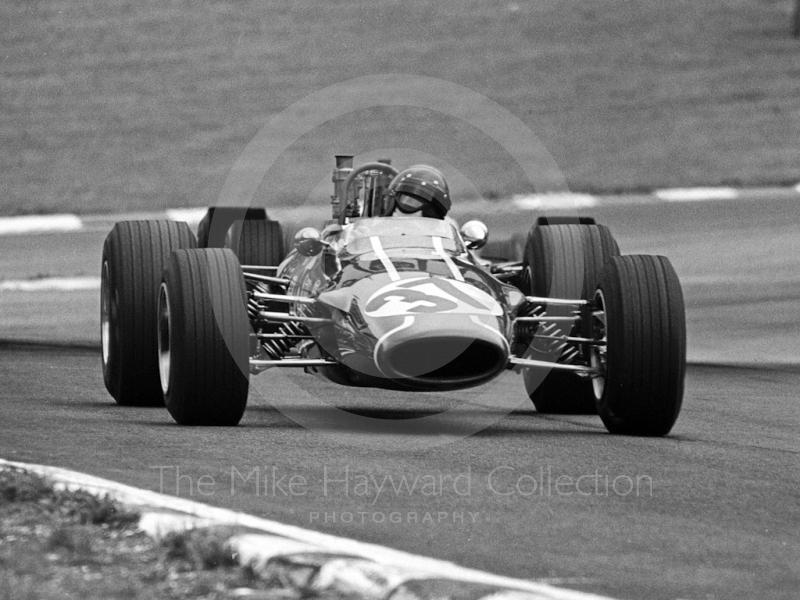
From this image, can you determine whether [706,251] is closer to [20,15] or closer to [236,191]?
[236,191]

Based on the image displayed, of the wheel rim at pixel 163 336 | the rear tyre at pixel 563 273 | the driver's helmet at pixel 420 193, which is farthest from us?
the rear tyre at pixel 563 273

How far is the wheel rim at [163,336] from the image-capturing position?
7914 millimetres

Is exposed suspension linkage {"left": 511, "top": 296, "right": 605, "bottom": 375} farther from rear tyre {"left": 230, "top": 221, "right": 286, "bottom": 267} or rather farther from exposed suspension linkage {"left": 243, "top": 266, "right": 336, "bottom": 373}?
rear tyre {"left": 230, "top": 221, "right": 286, "bottom": 267}

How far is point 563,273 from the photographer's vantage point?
8836 mm

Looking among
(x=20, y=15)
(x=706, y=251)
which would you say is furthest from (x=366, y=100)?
(x=706, y=251)

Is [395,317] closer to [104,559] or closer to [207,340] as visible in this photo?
[207,340]

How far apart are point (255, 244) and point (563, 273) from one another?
274 cm

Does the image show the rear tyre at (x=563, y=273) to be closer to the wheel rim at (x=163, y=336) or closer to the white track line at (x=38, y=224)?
the wheel rim at (x=163, y=336)

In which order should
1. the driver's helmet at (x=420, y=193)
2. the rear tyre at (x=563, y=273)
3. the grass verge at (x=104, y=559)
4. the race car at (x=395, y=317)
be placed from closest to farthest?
the grass verge at (x=104, y=559) < the race car at (x=395, y=317) < the driver's helmet at (x=420, y=193) < the rear tyre at (x=563, y=273)

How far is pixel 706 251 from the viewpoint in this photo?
768 inches

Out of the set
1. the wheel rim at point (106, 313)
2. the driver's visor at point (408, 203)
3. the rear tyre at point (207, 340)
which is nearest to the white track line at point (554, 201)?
the driver's visor at point (408, 203)

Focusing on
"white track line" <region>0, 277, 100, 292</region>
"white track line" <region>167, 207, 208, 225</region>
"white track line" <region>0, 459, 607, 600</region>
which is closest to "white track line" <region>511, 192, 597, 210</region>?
"white track line" <region>167, 207, 208, 225</region>

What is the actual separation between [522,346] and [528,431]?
66 centimetres

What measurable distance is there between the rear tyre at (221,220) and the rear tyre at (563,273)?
2626 millimetres
